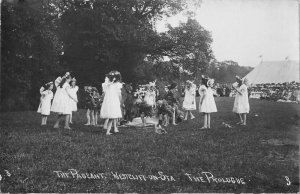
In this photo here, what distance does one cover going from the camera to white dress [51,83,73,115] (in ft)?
43.7

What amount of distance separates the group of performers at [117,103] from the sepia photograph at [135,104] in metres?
0.05

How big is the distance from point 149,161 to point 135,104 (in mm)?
8925

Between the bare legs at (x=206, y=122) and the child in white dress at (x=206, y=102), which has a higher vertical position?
the child in white dress at (x=206, y=102)

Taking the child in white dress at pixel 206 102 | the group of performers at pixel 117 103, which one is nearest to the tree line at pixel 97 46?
the group of performers at pixel 117 103

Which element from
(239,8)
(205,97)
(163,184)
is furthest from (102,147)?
(205,97)

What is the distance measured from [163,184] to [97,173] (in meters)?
1.38

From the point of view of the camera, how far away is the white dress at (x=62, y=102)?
1331 centimetres

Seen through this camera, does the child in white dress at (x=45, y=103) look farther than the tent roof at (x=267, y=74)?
No

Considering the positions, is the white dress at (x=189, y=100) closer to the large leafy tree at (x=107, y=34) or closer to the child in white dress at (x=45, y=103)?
the large leafy tree at (x=107, y=34)

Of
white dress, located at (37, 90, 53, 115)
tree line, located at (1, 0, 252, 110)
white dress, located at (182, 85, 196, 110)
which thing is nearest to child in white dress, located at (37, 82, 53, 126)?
white dress, located at (37, 90, 53, 115)

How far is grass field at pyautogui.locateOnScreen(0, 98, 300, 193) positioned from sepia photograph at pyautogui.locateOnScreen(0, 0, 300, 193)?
26mm

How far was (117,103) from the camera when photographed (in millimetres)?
11781

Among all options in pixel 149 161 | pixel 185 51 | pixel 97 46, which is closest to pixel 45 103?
pixel 97 46

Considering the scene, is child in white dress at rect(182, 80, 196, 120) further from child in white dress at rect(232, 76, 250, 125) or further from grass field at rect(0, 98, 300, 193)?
grass field at rect(0, 98, 300, 193)
